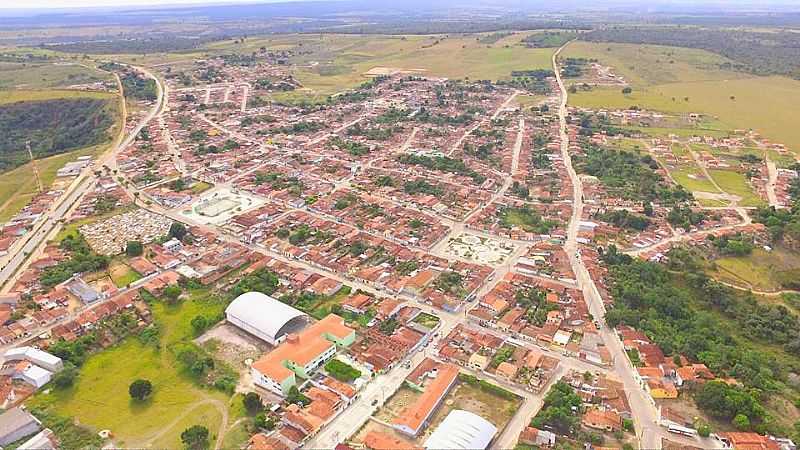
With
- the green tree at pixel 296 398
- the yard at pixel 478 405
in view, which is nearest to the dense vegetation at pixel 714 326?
the yard at pixel 478 405

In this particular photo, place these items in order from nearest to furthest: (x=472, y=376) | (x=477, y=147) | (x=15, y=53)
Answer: (x=472, y=376)
(x=477, y=147)
(x=15, y=53)

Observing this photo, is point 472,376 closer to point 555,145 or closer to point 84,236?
point 84,236

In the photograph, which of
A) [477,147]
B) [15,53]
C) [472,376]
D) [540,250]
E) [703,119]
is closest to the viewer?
[472,376]

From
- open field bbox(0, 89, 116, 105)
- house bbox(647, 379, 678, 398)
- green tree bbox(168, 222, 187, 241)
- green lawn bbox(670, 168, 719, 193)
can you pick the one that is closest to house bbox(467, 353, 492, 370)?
house bbox(647, 379, 678, 398)

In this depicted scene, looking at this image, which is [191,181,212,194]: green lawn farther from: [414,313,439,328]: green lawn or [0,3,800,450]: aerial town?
[414,313,439,328]: green lawn

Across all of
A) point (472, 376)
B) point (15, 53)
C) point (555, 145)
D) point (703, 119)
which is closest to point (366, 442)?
point (472, 376)
